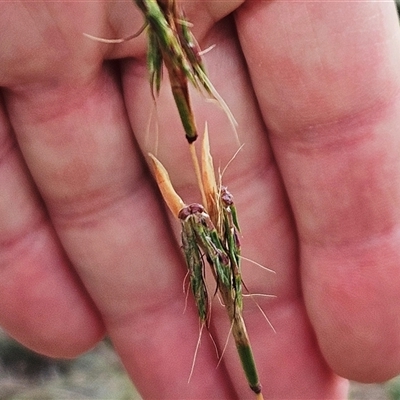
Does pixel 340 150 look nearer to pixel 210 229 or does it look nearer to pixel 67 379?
pixel 210 229

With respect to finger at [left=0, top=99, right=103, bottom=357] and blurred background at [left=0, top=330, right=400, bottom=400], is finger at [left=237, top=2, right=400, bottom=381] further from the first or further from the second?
blurred background at [left=0, top=330, right=400, bottom=400]

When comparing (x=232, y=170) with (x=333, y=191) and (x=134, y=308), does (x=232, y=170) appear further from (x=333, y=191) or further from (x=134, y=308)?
(x=134, y=308)

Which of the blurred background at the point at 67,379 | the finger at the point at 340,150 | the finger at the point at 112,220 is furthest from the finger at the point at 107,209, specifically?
the blurred background at the point at 67,379

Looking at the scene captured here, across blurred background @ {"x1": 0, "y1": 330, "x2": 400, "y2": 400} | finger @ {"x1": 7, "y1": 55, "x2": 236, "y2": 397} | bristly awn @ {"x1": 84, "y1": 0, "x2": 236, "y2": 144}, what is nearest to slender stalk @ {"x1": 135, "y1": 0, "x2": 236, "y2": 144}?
bristly awn @ {"x1": 84, "y1": 0, "x2": 236, "y2": 144}

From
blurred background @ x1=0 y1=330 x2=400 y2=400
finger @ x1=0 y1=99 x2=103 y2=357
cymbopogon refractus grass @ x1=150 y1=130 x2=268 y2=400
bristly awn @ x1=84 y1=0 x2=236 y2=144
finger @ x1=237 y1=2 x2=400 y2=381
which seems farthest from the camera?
blurred background @ x1=0 y1=330 x2=400 y2=400

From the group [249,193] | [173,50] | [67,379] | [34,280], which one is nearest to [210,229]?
[173,50]

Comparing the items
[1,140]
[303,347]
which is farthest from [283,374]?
[1,140]

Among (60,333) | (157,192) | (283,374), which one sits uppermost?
(157,192)
